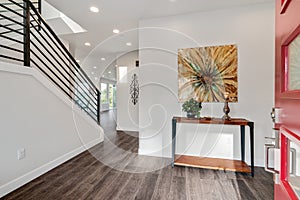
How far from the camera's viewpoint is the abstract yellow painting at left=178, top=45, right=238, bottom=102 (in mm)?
3014

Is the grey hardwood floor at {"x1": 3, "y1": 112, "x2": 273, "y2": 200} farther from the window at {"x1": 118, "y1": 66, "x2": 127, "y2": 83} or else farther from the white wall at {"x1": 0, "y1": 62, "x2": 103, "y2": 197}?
the window at {"x1": 118, "y1": 66, "x2": 127, "y2": 83}

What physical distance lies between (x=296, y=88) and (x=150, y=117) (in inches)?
116

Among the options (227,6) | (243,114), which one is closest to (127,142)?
(243,114)

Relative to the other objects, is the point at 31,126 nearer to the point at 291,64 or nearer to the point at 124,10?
the point at 124,10

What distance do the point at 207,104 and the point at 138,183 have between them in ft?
5.73

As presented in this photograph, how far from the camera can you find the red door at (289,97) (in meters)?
0.60

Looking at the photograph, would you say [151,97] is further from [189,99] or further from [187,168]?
[187,168]

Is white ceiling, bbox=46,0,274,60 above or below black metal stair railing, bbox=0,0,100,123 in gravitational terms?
above

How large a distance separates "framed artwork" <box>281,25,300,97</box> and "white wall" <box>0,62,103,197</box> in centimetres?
256

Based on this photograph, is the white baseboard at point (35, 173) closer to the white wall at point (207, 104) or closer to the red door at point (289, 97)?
the white wall at point (207, 104)

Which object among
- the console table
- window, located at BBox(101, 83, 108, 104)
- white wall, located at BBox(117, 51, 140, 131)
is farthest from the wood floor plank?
window, located at BBox(101, 83, 108, 104)

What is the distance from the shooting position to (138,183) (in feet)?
7.85

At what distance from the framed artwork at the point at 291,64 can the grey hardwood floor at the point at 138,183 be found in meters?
1.81

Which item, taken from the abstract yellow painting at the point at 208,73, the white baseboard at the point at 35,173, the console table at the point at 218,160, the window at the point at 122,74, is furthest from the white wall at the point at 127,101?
the console table at the point at 218,160
